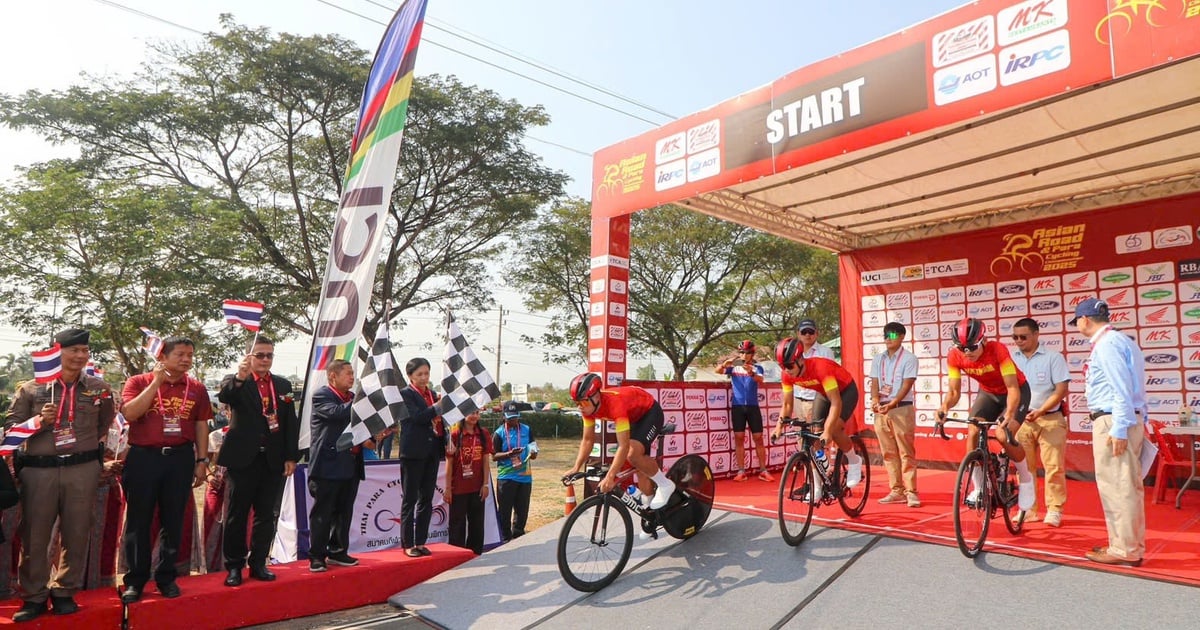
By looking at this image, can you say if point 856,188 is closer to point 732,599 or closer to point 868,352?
point 868,352

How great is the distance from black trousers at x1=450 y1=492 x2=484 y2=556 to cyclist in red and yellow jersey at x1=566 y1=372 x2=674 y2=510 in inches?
78.7

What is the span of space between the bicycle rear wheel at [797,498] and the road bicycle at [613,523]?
79 centimetres

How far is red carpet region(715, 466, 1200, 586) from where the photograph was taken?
454cm

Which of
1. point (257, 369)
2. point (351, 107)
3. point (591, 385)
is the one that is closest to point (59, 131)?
point (351, 107)

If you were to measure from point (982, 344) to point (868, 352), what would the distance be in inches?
198

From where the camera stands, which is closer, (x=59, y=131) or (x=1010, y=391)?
(x=1010, y=391)

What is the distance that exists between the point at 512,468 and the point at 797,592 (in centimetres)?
350

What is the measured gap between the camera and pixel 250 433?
493 centimetres

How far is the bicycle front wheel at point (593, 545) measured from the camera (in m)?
4.98

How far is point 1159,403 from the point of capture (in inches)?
303

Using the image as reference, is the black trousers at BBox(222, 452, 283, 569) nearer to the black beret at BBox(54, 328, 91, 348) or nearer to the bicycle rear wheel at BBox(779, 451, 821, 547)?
the black beret at BBox(54, 328, 91, 348)

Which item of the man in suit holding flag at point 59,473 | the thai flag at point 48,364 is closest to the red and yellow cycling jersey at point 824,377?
the man in suit holding flag at point 59,473

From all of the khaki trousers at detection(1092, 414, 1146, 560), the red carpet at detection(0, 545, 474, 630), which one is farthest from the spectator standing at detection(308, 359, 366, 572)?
the khaki trousers at detection(1092, 414, 1146, 560)

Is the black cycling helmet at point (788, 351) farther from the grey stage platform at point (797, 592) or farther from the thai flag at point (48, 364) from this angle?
the thai flag at point (48, 364)
